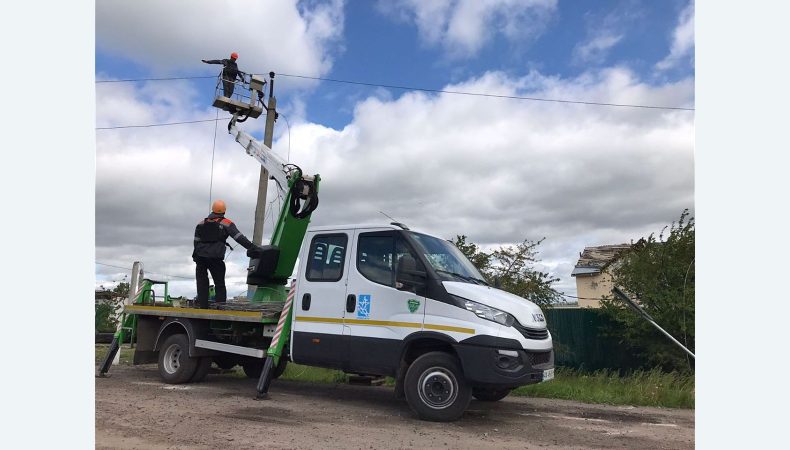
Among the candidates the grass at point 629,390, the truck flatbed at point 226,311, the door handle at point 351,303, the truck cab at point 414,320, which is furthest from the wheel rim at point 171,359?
the grass at point 629,390

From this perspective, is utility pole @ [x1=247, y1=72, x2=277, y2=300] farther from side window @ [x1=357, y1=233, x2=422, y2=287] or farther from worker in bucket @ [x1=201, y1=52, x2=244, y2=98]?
side window @ [x1=357, y1=233, x2=422, y2=287]

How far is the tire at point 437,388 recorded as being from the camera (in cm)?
690

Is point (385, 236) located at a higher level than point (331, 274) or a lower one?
higher

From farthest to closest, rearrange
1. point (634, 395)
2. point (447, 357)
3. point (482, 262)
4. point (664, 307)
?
point (482, 262)
point (664, 307)
point (634, 395)
point (447, 357)

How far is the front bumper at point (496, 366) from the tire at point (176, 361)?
4728mm

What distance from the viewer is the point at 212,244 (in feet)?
30.2

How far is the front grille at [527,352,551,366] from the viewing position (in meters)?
6.88

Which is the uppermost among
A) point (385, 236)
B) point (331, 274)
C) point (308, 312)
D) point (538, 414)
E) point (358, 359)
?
point (385, 236)

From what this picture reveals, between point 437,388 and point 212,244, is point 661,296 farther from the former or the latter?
point 212,244

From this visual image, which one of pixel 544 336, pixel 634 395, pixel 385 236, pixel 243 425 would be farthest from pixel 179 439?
pixel 634 395

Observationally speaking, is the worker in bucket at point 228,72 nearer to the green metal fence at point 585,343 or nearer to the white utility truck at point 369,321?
the white utility truck at point 369,321

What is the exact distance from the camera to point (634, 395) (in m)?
9.33

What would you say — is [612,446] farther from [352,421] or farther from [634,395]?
[634,395]

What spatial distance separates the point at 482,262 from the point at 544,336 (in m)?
5.57
